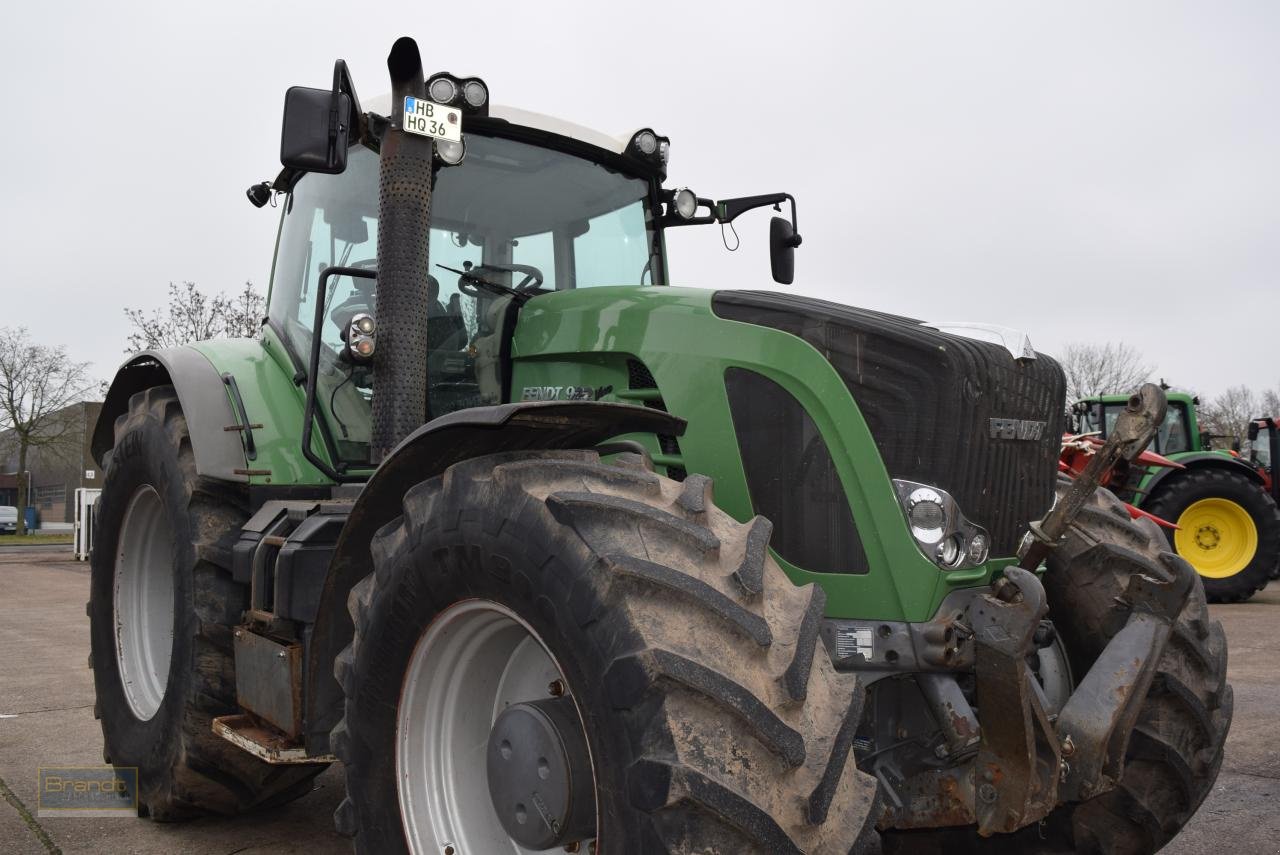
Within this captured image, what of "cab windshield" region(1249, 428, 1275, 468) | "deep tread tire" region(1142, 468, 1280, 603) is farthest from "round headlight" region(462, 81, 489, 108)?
"cab windshield" region(1249, 428, 1275, 468)

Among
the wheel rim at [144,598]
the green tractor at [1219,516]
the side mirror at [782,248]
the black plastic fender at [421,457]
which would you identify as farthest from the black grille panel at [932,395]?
the green tractor at [1219,516]

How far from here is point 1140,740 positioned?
9.96 ft

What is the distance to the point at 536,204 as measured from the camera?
3877 mm

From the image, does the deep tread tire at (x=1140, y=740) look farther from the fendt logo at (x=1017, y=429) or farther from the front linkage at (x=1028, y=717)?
the fendt logo at (x=1017, y=429)

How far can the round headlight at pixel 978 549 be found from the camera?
2.65 m

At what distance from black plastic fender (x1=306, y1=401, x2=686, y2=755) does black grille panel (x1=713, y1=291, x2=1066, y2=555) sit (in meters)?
0.47

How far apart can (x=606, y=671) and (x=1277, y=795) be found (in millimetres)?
3562

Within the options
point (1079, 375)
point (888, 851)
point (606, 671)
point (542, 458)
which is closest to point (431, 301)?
point (542, 458)

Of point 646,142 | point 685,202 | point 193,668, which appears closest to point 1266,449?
point 685,202

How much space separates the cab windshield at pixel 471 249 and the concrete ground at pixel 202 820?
57.0 inches

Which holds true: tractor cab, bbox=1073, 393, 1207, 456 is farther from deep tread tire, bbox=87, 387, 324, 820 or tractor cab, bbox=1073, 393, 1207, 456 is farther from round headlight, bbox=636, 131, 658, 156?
deep tread tire, bbox=87, 387, 324, 820

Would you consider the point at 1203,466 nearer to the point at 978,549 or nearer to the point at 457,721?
the point at 978,549

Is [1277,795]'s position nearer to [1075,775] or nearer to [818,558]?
[1075,775]
